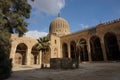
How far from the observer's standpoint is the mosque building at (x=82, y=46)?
29.8 metres

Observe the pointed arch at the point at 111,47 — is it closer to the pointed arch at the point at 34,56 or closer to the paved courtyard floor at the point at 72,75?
the paved courtyard floor at the point at 72,75

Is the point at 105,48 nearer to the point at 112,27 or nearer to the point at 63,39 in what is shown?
the point at 112,27

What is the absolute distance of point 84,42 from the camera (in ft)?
116

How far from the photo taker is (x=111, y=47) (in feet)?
109

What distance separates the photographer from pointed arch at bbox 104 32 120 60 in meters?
31.9

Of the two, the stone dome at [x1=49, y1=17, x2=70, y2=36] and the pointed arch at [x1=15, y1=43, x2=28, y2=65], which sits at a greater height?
the stone dome at [x1=49, y1=17, x2=70, y2=36]

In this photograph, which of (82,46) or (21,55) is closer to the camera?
(82,46)

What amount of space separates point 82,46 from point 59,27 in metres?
15.7

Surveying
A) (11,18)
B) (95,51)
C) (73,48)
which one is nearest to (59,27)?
(73,48)

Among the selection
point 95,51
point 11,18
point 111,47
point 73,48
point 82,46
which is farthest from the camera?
point 73,48

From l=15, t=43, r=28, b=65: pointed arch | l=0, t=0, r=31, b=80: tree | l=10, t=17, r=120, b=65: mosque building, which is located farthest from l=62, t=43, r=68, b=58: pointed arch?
l=0, t=0, r=31, b=80: tree

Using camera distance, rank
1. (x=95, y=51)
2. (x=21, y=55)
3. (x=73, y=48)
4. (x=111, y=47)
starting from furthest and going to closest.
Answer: (x=73, y=48)
(x=95, y=51)
(x=21, y=55)
(x=111, y=47)

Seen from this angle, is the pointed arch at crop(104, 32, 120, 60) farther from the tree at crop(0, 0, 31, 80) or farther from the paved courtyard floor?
the tree at crop(0, 0, 31, 80)

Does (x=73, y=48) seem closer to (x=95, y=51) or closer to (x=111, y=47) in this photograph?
(x=95, y=51)
